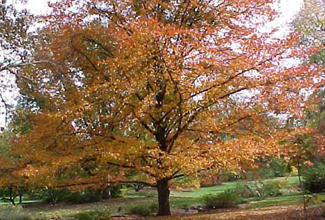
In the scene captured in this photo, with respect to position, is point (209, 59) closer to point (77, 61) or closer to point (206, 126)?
point (206, 126)

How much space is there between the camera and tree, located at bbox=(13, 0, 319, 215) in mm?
8219

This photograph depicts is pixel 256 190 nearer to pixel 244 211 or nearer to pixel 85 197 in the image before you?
pixel 244 211

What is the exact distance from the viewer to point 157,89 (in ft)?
30.0

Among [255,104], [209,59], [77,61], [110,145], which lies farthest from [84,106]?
[255,104]

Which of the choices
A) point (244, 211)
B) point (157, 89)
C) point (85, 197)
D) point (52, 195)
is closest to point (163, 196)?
point (244, 211)

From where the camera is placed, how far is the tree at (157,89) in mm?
8219

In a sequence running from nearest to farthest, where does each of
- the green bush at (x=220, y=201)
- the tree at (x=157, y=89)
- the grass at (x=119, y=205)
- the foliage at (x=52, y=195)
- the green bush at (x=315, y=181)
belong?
the tree at (x=157, y=89), the grass at (x=119, y=205), the green bush at (x=220, y=201), the green bush at (x=315, y=181), the foliage at (x=52, y=195)

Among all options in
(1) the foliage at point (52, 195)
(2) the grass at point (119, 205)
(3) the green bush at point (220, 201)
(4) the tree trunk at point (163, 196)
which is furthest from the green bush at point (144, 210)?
(1) the foliage at point (52, 195)

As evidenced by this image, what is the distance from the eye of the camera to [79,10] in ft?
33.7

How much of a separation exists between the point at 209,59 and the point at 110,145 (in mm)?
3326

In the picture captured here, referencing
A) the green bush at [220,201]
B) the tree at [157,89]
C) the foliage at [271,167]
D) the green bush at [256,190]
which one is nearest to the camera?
the tree at [157,89]

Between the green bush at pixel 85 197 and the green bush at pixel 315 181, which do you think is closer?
the green bush at pixel 315 181

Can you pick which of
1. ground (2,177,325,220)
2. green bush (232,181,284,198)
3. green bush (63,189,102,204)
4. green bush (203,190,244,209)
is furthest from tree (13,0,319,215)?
green bush (63,189,102,204)

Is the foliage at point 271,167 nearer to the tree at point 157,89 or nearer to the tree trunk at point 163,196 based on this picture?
the tree trunk at point 163,196
